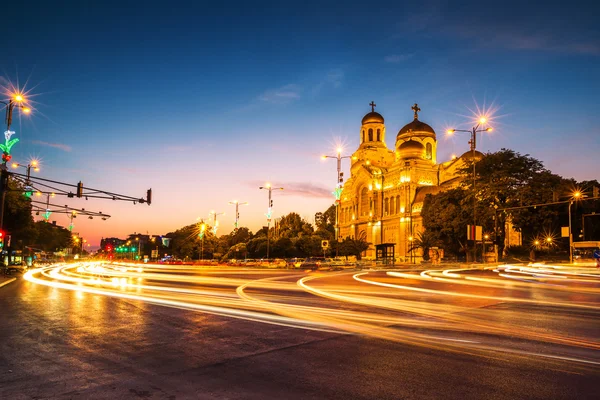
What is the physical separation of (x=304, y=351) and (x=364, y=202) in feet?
309

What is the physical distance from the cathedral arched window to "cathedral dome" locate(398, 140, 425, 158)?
41.5ft

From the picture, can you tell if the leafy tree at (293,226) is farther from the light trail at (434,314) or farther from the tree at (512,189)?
the light trail at (434,314)

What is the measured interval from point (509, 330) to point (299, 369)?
497 centimetres

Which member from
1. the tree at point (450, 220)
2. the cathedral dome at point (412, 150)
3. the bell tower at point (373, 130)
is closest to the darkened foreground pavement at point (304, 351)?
the tree at point (450, 220)

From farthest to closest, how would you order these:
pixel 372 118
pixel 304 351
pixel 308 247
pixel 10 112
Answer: pixel 372 118 < pixel 308 247 < pixel 10 112 < pixel 304 351

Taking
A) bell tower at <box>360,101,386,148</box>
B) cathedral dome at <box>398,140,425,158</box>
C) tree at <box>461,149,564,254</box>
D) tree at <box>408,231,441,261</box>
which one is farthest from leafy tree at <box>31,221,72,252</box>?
tree at <box>461,149,564,254</box>

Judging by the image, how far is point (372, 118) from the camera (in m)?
106

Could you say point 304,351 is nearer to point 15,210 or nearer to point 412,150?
point 15,210

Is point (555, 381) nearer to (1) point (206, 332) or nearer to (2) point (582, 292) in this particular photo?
(1) point (206, 332)

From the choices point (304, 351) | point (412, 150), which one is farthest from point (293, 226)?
point (304, 351)

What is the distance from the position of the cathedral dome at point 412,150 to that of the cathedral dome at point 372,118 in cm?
1672

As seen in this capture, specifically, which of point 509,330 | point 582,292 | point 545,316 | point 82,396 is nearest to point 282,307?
point 509,330

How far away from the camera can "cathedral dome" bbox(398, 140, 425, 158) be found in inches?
3548

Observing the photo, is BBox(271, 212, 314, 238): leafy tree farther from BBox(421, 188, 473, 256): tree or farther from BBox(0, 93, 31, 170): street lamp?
BBox(0, 93, 31, 170): street lamp
